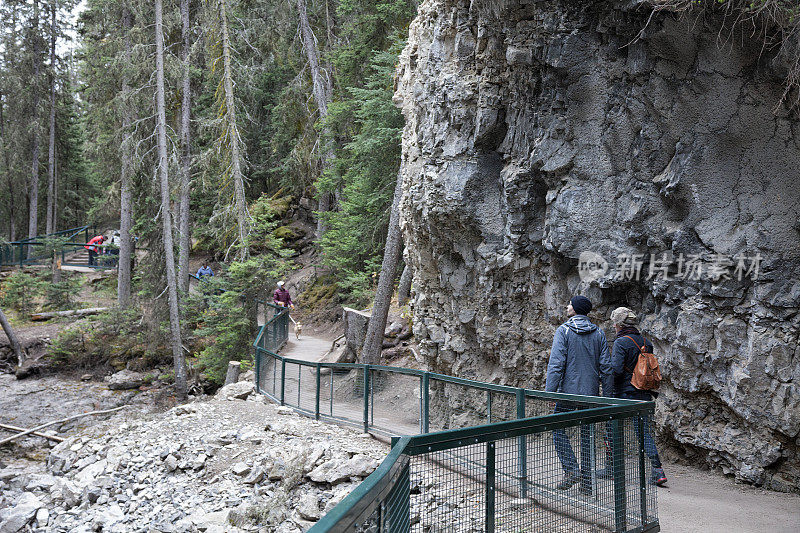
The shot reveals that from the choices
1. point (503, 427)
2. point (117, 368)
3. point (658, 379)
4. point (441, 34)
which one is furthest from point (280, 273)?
point (503, 427)

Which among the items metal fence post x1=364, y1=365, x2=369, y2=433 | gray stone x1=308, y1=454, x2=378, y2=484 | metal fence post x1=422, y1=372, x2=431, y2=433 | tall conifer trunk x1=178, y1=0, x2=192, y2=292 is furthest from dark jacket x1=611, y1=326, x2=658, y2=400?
tall conifer trunk x1=178, y1=0, x2=192, y2=292

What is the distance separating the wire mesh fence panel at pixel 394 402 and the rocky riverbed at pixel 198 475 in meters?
0.46

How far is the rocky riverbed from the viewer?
8.97 meters

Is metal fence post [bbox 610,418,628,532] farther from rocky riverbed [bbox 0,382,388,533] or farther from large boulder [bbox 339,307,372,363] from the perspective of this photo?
large boulder [bbox 339,307,372,363]

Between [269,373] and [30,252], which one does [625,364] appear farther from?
[30,252]

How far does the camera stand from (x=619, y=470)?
4.76 m

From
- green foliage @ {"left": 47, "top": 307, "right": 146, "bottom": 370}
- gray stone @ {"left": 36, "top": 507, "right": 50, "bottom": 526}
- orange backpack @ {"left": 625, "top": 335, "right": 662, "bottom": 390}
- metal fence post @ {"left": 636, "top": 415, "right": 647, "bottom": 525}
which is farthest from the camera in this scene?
green foliage @ {"left": 47, "top": 307, "right": 146, "bottom": 370}

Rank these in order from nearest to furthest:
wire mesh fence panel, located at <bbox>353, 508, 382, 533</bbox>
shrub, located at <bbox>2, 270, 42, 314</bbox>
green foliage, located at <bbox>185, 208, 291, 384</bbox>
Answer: wire mesh fence panel, located at <bbox>353, 508, 382, 533</bbox> < green foliage, located at <bbox>185, 208, 291, 384</bbox> < shrub, located at <bbox>2, 270, 42, 314</bbox>

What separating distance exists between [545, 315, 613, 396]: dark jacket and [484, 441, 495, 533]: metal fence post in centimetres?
237

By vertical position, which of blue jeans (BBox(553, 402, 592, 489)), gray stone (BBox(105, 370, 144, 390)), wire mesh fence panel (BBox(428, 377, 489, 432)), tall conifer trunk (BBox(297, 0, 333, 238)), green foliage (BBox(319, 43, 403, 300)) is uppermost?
tall conifer trunk (BBox(297, 0, 333, 238))

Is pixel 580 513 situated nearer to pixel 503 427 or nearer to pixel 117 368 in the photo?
pixel 503 427

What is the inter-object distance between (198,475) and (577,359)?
813 centimetres

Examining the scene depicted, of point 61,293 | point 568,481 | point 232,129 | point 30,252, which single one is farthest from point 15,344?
point 568,481

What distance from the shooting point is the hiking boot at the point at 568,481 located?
4.59 metres
